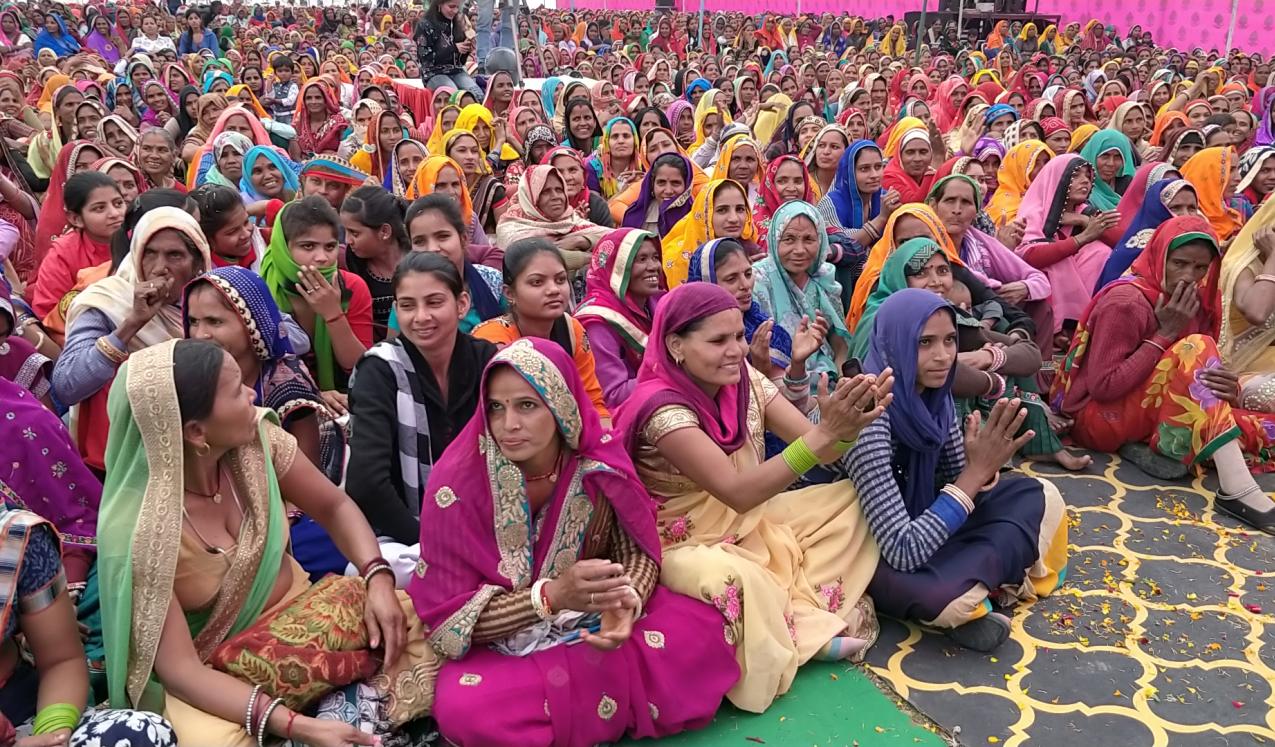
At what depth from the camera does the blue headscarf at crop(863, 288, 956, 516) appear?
2.72m

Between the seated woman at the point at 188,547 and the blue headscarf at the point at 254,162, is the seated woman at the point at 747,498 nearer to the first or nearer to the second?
the seated woman at the point at 188,547

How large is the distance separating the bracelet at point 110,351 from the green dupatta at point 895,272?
259 cm

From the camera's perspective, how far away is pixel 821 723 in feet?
7.77

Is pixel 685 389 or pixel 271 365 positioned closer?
pixel 685 389

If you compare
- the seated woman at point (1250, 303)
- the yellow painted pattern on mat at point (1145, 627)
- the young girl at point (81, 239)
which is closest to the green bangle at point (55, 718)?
the yellow painted pattern on mat at point (1145, 627)

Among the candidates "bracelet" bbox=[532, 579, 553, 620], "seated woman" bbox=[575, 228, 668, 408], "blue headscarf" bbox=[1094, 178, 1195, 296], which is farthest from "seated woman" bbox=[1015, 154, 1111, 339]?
"bracelet" bbox=[532, 579, 553, 620]

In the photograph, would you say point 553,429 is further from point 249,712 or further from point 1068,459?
point 1068,459

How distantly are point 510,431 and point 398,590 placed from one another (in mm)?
693

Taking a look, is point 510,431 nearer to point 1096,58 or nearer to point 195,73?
point 195,73

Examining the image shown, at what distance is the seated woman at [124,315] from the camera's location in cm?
281

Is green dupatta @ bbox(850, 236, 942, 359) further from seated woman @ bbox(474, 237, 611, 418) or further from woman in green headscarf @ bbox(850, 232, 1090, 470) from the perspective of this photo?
seated woman @ bbox(474, 237, 611, 418)

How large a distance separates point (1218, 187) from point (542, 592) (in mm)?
4761

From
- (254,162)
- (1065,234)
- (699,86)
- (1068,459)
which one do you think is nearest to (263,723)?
(1068,459)

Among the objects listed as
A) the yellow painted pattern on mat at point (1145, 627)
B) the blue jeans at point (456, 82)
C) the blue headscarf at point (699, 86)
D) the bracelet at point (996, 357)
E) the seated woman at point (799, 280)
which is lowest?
the yellow painted pattern on mat at point (1145, 627)
